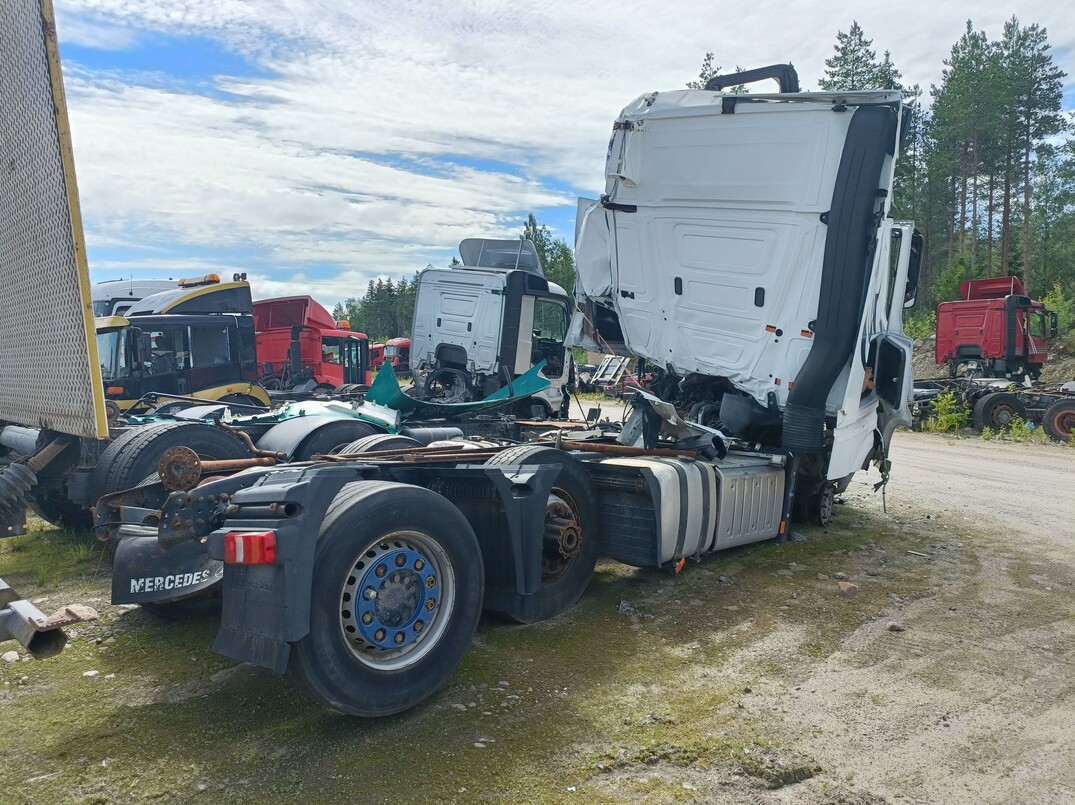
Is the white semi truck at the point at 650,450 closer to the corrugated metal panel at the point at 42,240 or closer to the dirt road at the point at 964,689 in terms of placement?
the corrugated metal panel at the point at 42,240

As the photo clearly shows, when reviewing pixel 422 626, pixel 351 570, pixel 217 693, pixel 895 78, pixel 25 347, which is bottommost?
pixel 217 693

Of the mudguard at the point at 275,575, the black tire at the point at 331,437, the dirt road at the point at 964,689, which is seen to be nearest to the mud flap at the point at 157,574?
the mudguard at the point at 275,575

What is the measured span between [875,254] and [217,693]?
5613mm

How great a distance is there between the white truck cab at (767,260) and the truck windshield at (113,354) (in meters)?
8.00

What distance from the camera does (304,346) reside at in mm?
19562

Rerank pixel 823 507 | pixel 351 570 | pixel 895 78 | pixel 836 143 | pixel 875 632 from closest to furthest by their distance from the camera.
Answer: pixel 351 570 → pixel 875 632 → pixel 836 143 → pixel 823 507 → pixel 895 78

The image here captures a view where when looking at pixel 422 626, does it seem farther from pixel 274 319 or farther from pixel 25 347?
pixel 274 319

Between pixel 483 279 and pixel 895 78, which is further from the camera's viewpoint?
pixel 895 78

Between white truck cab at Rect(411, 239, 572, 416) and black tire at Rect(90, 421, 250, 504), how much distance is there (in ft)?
15.8

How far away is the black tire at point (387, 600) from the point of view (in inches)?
134

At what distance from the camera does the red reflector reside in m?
3.25

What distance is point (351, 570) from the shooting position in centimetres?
355

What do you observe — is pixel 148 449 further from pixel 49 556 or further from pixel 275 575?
pixel 275 575

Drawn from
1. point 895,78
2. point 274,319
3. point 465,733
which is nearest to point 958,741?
point 465,733
